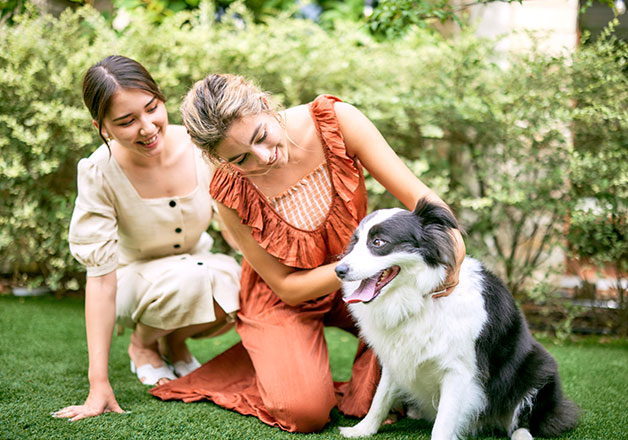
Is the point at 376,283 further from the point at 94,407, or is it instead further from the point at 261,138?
the point at 94,407

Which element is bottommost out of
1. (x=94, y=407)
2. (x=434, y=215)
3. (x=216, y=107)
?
(x=94, y=407)

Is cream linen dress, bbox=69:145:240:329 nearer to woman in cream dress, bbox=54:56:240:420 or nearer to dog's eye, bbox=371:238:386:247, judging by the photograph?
woman in cream dress, bbox=54:56:240:420

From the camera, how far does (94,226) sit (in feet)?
7.82

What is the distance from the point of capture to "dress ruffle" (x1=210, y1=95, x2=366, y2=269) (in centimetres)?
228

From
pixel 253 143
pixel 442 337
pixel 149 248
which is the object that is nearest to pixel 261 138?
pixel 253 143

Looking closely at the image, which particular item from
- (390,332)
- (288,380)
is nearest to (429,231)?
(390,332)

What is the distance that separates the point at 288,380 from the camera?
2287 millimetres

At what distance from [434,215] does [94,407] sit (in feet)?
4.99

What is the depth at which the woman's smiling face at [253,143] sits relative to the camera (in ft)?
6.40

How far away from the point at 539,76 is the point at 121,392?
10.8ft

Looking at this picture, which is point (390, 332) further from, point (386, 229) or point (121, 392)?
point (121, 392)

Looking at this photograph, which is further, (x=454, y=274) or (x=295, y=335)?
(x=295, y=335)

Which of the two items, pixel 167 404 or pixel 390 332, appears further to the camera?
pixel 167 404

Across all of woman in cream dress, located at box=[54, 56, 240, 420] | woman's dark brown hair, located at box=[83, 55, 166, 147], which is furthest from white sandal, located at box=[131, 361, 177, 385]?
woman's dark brown hair, located at box=[83, 55, 166, 147]
